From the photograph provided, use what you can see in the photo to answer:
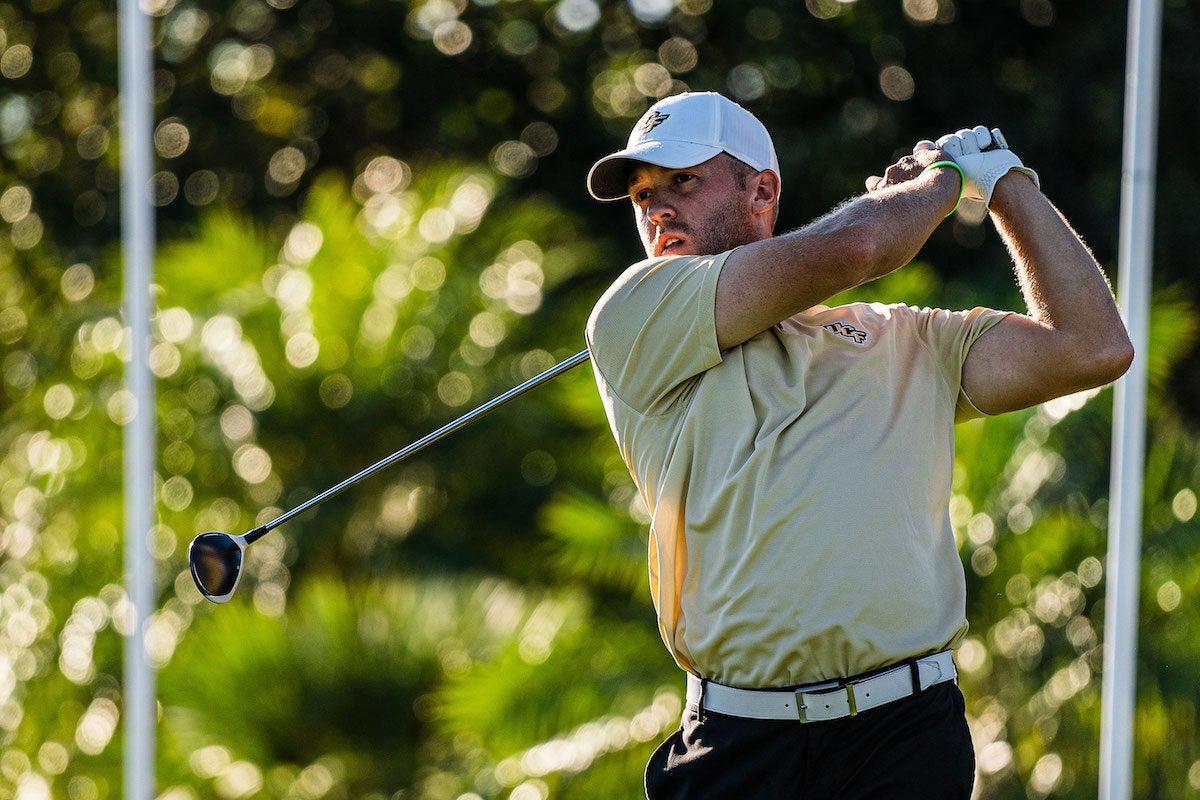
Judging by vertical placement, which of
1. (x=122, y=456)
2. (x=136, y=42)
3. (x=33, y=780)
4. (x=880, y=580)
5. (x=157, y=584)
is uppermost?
(x=136, y=42)

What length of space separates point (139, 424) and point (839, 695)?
12.2ft

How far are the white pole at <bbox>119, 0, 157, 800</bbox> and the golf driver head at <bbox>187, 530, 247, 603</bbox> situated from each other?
239 centimetres

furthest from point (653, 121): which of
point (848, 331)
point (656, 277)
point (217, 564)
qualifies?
point (217, 564)

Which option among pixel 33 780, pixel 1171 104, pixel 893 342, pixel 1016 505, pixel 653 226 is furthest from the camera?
pixel 33 780

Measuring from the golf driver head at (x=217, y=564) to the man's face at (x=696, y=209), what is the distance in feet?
3.74

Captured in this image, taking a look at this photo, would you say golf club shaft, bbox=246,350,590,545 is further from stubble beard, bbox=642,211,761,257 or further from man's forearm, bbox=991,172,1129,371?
man's forearm, bbox=991,172,1129,371

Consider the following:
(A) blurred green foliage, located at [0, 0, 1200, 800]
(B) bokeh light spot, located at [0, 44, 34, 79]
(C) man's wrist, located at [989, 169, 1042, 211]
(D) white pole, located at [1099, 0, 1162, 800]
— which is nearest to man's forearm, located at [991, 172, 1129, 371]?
(C) man's wrist, located at [989, 169, 1042, 211]

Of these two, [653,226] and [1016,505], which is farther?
[1016,505]

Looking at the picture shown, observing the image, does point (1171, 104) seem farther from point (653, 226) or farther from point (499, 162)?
point (499, 162)

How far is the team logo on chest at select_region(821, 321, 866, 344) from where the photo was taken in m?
2.78

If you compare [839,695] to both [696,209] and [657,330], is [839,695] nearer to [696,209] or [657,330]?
[657,330]

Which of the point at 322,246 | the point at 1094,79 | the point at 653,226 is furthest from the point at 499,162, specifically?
the point at 653,226

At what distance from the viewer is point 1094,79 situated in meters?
11.4

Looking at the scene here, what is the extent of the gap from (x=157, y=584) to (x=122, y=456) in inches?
29.7
